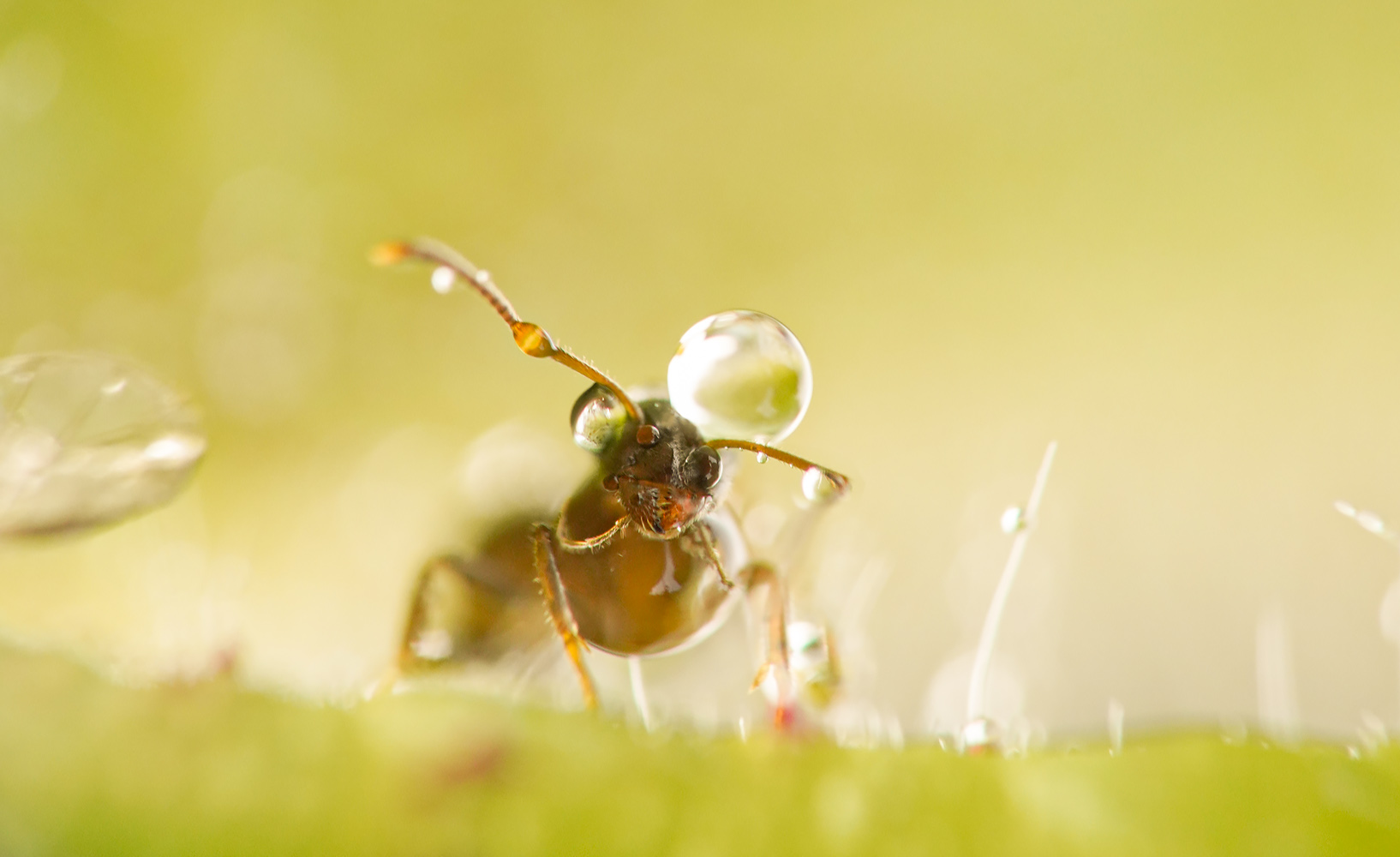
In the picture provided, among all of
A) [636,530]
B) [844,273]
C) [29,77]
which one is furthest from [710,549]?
[29,77]

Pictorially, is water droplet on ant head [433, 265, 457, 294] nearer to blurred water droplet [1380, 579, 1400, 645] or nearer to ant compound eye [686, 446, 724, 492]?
ant compound eye [686, 446, 724, 492]

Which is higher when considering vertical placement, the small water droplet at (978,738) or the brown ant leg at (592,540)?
the small water droplet at (978,738)

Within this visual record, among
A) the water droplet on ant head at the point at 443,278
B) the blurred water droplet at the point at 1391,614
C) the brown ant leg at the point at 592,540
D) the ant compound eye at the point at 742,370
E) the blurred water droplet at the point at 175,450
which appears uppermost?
the ant compound eye at the point at 742,370

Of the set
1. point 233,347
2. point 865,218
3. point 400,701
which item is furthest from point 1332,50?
point 233,347

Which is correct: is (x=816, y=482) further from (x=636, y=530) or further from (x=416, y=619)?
(x=416, y=619)

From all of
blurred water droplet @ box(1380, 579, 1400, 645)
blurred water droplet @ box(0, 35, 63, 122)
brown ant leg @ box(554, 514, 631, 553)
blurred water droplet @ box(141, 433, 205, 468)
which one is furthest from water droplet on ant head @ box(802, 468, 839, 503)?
blurred water droplet @ box(0, 35, 63, 122)

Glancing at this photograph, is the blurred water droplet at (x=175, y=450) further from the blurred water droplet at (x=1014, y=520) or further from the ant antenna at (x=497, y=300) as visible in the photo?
the blurred water droplet at (x=1014, y=520)

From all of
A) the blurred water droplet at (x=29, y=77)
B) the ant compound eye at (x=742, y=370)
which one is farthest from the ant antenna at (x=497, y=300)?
the blurred water droplet at (x=29, y=77)
